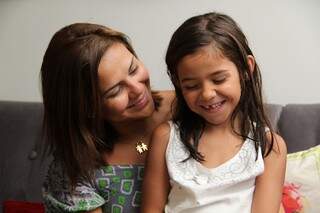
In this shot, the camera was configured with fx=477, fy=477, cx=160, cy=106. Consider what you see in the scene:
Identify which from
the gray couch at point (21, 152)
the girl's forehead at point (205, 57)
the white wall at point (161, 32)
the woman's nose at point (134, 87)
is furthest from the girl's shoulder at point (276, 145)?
the gray couch at point (21, 152)

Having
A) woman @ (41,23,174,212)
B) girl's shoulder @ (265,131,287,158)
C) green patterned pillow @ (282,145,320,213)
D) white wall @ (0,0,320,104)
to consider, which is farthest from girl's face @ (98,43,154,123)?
white wall @ (0,0,320,104)

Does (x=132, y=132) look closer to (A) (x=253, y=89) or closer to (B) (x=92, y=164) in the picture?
(B) (x=92, y=164)

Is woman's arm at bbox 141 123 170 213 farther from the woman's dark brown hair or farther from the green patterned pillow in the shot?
the green patterned pillow

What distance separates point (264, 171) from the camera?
3.85 feet

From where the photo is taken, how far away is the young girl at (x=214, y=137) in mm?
1100

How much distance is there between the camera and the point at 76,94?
1258 mm

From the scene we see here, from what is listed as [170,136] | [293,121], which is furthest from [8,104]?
[293,121]

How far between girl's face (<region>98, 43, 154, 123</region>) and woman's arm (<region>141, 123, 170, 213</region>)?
100mm

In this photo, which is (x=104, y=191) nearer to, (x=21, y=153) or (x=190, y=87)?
(x=190, y=87)

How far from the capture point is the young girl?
1100 mm

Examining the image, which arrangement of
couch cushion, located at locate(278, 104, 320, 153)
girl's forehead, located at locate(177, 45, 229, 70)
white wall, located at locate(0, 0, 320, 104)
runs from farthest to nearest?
white wall, located at locate(0, 0, 320, 104)
couch cushion, located at locate(278, 104, 320, 153)
girl's forehead, located at locate(177, 45, 229, 70)

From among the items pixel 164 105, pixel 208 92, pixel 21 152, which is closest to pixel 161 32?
pixel 164 105

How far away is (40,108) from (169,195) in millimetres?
943

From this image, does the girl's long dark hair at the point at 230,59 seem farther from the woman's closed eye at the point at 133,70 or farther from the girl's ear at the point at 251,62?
the woman's closed eye at the point at 133,70
